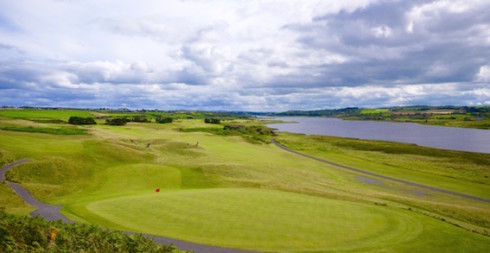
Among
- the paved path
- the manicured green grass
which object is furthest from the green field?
the paved path

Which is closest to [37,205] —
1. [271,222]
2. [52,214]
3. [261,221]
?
[52,214]

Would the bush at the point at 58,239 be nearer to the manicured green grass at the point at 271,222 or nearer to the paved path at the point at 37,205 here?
the manicured green grass at the point at 271,222

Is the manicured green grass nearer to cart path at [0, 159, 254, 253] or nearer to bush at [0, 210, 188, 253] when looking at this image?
cart path at [0, 159, 254, 253]

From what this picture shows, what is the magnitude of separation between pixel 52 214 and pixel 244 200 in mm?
17294

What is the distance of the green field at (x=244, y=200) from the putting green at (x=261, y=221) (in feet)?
0.29

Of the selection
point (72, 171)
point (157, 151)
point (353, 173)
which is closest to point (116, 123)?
point (157, 151)

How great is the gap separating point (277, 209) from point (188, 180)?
2219cm

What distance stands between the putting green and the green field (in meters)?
0.09

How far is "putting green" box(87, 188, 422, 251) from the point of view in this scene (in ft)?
71.7

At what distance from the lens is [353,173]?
221 feet

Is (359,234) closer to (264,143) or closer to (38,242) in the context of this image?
(38,242)

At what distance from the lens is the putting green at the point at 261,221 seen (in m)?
21.9

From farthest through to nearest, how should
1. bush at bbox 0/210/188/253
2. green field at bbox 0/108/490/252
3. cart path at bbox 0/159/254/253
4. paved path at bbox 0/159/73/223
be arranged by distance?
paved path at bbox 0/159/73/223 → green field at bbox 0/108/490/252 → cart path at bbox 0/159/254/253 → bush at bbox 0/210/188/253

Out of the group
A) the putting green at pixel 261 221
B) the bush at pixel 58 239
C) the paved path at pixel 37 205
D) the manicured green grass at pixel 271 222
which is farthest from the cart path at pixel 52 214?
the bush at pixel 58 239
